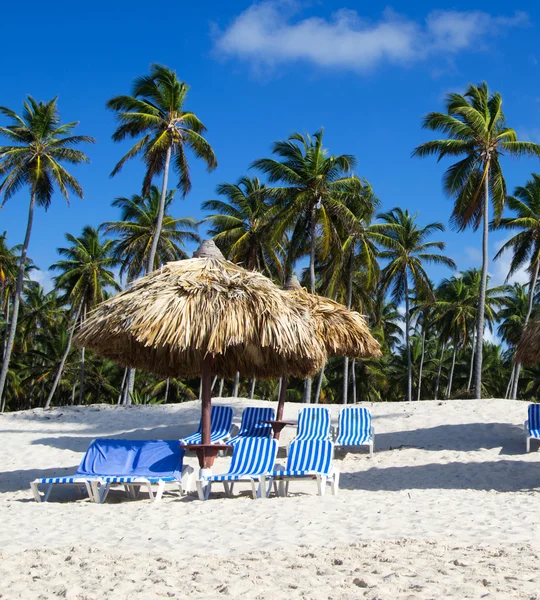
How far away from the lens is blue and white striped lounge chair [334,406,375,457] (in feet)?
38.2

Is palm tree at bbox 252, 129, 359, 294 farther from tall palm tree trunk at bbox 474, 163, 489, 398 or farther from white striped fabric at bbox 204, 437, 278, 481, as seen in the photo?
white striped fabric at bbox 204, 437, 278, 481

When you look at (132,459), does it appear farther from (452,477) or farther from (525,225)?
(525,225)

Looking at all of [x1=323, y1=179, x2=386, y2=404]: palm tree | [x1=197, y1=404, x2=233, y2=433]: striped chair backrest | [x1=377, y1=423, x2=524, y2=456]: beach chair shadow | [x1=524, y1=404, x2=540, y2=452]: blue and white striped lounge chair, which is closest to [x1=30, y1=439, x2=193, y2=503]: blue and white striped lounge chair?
[x1=197, y1=404, x2=233, y2=433]: striped chair backrest

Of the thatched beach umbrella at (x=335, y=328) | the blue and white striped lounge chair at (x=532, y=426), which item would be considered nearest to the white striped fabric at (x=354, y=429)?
the thatched beach umbrella at (x=335, y=328)

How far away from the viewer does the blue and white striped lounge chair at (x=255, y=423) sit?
12203 mm

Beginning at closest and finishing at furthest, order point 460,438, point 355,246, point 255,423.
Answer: point 255,423 → point 460,438 → point 355,246

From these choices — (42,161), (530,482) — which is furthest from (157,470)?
(42,161)

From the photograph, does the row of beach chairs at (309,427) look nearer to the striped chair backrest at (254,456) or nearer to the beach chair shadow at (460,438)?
the beach chair shadow at (460,438)

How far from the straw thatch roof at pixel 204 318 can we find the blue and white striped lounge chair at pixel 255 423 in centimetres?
268

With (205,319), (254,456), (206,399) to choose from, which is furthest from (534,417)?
(205,319)

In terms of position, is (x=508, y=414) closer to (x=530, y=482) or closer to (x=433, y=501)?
(x=530, y=482)

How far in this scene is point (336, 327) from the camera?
13.5 m

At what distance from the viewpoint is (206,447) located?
30.0 ft

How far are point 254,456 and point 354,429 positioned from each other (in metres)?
3.81
